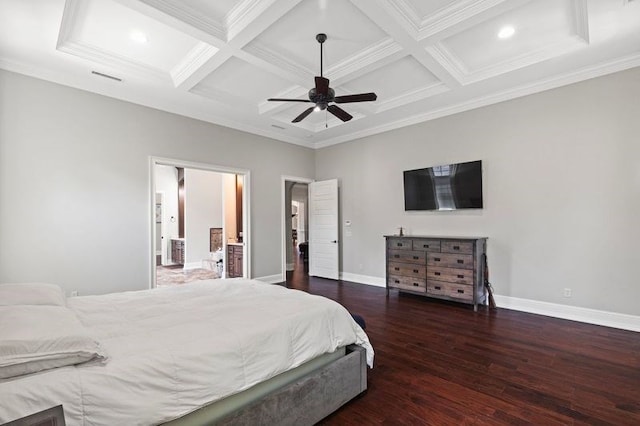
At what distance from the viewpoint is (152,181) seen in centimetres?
456

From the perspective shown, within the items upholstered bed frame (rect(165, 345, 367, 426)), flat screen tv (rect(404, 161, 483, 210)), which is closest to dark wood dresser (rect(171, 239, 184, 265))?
flat screen tv (rect(404, 161, 483, 210))

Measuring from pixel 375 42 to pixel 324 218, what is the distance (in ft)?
13.3

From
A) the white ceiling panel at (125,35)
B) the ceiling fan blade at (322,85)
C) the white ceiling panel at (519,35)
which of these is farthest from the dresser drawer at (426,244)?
the white ceiling panel at (125,35)

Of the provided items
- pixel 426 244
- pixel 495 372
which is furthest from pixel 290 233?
pixel 495 372

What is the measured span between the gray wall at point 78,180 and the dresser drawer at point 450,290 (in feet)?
14.3

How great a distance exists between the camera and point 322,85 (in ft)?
10.4

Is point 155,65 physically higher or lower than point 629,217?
higher

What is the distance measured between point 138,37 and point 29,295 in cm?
277

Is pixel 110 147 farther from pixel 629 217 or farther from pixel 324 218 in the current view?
pixel 629 217

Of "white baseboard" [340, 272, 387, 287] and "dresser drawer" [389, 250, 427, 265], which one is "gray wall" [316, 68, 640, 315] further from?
"white baseboard" [340, 272, 387, 287]

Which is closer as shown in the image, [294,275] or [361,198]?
[361,198]

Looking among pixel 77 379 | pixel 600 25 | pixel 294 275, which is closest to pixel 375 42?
pixel 600 25

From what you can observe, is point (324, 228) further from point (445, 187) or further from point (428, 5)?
point (428, 5)

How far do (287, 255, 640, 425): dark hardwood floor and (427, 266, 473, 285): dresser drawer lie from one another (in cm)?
49
